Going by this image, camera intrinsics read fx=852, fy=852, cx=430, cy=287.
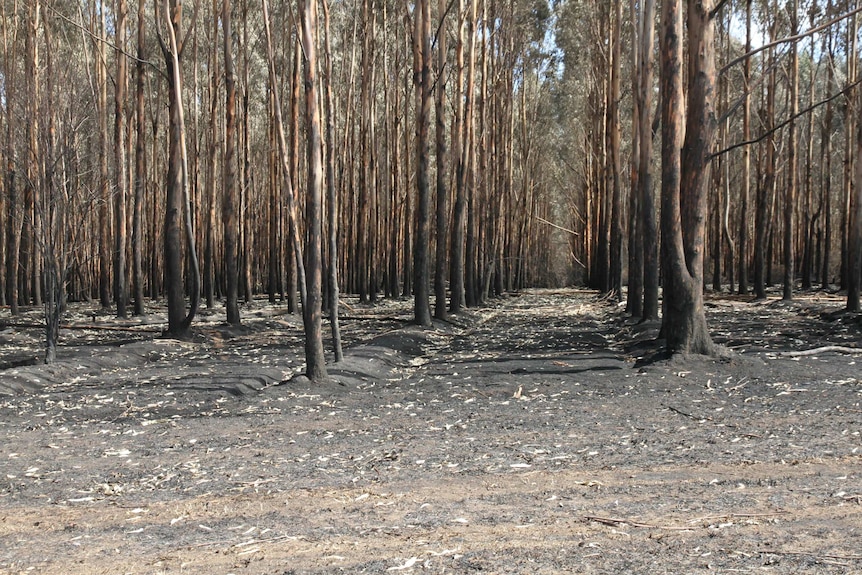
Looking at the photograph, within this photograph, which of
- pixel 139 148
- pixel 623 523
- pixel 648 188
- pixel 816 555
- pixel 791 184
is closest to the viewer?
pixel 816 555

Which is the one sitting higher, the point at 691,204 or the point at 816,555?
the point at 691,204

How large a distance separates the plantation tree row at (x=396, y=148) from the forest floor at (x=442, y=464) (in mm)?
1129

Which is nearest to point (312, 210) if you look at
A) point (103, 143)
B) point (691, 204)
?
point (691, 204)

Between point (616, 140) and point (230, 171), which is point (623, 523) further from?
point (616, 140)

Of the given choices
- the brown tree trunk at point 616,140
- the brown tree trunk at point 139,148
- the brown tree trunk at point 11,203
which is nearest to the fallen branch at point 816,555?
the brown tree trunk at point 11,203

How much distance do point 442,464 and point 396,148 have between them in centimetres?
1968

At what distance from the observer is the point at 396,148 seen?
24125mm

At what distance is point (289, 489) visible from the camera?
4637 mm

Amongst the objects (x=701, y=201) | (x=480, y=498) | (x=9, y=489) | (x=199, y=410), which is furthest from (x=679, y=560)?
(x=701, y=201)

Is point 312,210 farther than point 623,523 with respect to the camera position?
Yes

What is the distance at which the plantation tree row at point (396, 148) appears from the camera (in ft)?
30.9

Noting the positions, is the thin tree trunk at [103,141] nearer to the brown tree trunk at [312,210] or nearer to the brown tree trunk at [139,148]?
the brown tree trunk at [139,148]

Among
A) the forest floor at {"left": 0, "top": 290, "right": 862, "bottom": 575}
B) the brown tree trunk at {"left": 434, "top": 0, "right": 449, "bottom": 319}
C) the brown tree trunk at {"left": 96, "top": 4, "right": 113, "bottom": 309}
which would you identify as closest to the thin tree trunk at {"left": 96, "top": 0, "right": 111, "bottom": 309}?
the brown tree trunk at {"left": 96, "top": 4, "right": 113, "bottom": 309}

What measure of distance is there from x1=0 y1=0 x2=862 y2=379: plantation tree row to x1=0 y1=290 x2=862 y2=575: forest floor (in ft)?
3.70
